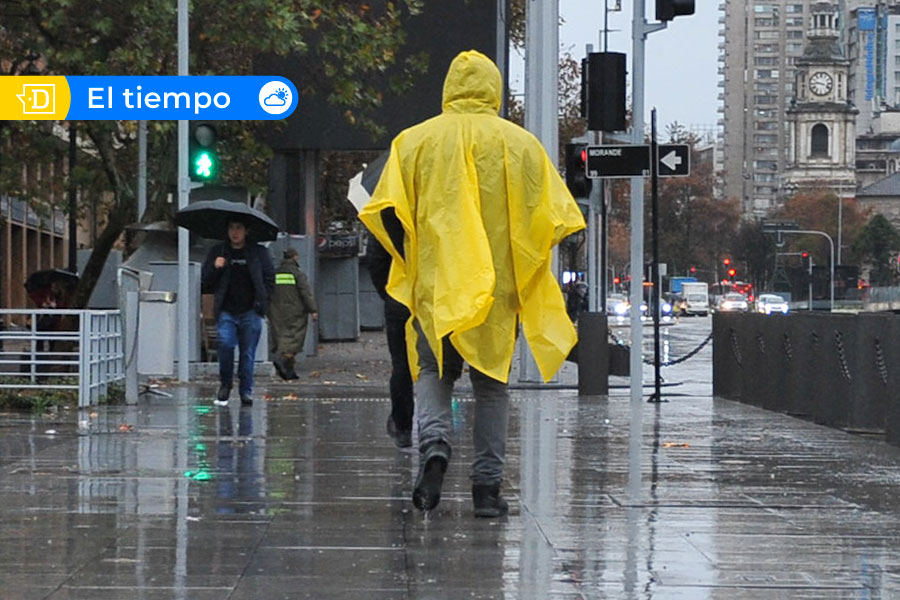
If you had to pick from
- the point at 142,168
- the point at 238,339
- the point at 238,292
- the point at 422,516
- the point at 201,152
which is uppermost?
the point at 142,168

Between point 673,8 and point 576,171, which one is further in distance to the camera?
point 576,171

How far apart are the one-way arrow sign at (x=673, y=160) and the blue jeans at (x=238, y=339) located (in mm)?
4292

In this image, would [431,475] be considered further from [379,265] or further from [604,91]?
[604,91]

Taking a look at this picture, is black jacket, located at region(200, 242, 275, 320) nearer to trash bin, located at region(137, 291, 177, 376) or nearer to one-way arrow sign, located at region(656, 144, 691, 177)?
trash bin, located at region(137, 291, 177, 376)

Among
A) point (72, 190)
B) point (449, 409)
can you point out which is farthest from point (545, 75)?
point (449, 409)

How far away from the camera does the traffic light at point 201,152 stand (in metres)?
21.8

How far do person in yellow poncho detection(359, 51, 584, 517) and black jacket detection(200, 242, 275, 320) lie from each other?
24.0 feet

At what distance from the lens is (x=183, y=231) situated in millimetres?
23172

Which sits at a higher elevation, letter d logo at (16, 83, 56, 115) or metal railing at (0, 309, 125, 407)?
letter d logo at (16, 83, 56, 115)

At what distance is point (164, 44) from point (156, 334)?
8.73 m

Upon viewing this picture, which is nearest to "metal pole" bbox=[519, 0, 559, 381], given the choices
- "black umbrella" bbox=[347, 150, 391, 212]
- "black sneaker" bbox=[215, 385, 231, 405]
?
"black sneaker" bbox=[215, 385, 231, 405]

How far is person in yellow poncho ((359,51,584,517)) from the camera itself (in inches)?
316

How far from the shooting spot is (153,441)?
39.2 ft

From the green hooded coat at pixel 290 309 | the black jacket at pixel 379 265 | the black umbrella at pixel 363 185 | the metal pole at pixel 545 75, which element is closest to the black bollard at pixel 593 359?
the metal pole at pixel 545 75
